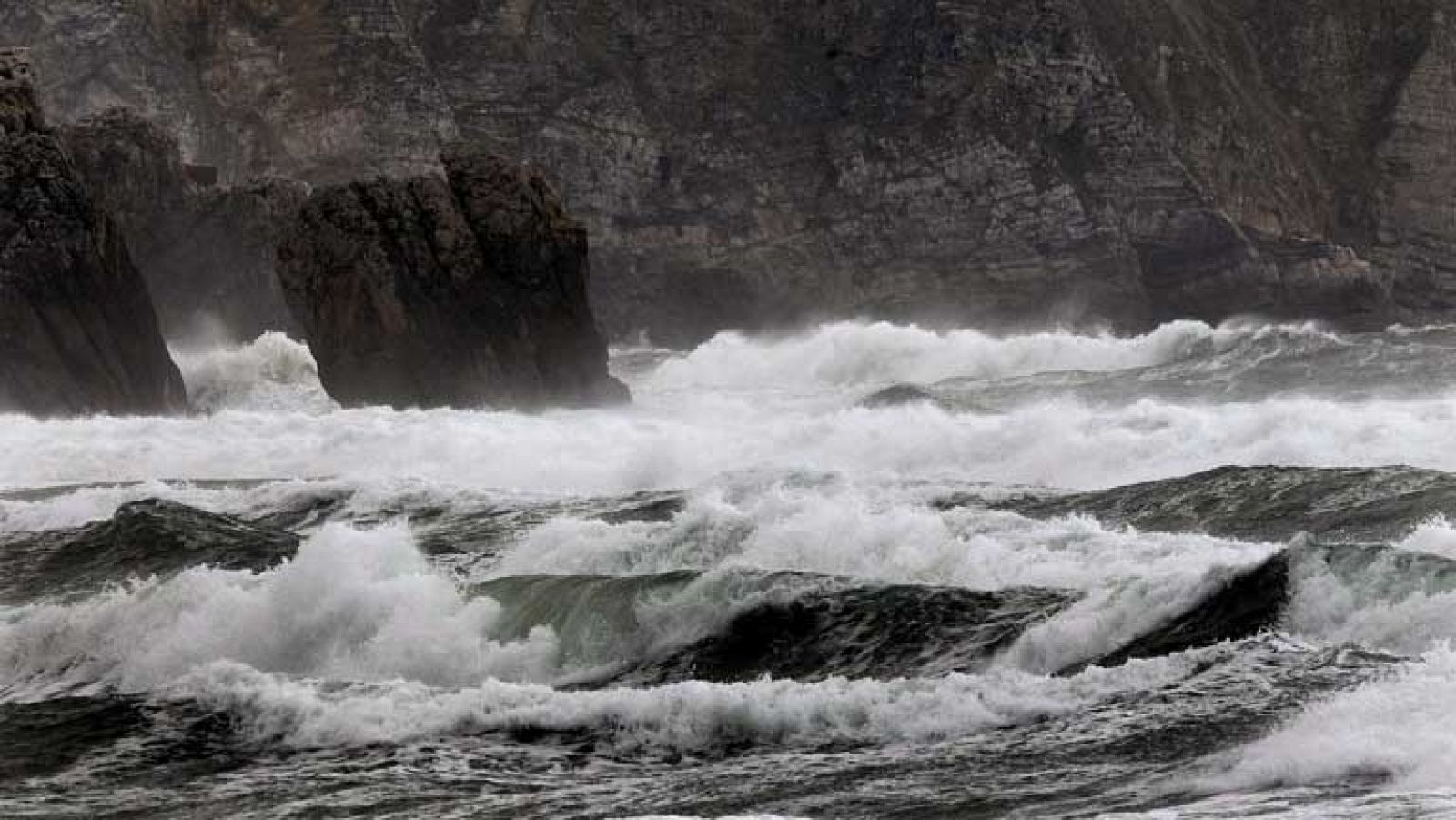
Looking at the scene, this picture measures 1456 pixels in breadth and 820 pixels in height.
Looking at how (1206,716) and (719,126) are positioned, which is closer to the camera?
(1206,716)

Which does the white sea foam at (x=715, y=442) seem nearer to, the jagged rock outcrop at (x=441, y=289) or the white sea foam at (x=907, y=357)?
the jagged rock outcrop at (x=441, y=289)

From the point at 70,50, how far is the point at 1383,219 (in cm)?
3990

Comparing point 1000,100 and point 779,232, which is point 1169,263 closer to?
point 1000,100

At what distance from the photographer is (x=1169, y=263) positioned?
66.1 metres

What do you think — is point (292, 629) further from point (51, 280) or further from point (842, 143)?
point (842, 143)

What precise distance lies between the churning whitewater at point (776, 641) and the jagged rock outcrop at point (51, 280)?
34.2 feet

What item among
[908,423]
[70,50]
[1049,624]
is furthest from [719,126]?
[1049,624]

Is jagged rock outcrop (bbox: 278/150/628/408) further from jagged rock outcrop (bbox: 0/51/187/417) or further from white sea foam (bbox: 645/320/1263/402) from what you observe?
white sea foam (bbox: 645/320/1263/402)

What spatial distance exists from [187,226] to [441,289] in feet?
45.2

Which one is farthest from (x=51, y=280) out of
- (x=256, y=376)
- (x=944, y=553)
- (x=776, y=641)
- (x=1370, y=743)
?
(x=1370, y=743)

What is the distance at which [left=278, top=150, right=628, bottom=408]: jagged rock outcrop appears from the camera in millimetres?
38781

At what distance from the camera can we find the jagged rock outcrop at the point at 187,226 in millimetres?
49219

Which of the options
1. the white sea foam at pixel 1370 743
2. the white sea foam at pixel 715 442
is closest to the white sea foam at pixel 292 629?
the white sea foam at pixel 1370 743

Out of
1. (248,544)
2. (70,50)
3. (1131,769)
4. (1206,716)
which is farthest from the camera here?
(70,50)
